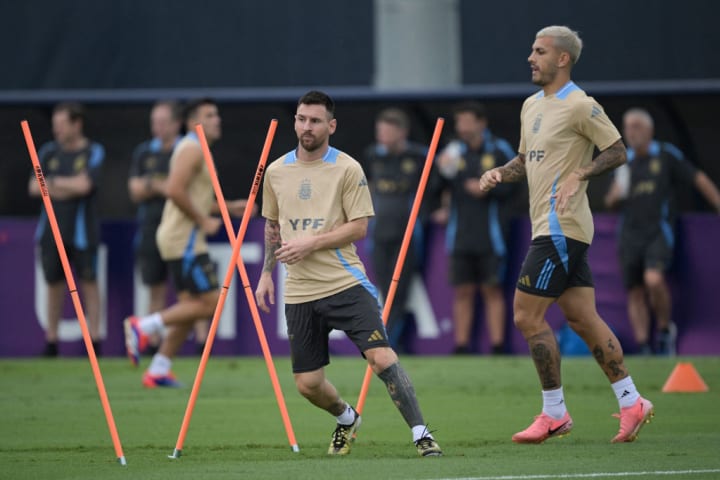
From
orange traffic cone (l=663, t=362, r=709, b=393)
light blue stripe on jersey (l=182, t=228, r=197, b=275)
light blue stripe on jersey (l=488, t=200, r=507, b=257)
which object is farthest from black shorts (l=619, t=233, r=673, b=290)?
light blue stripe on jersey (l=182, t=228, r=197, b=275)

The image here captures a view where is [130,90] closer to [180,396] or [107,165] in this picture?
[107,165]

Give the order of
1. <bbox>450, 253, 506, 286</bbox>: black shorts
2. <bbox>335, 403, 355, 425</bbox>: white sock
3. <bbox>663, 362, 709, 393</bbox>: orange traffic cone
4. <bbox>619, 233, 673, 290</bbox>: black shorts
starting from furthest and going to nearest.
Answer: <bbox>450, 253, 506, 286</bbox>: black shorts, <bbox>619, 233, 673, 290</bbox>: black shorts, <bbox>663, 362, 709, 393</bbox>: orange traffic cone, <bbox>335, 403, 355, 425</bbox>: white sock

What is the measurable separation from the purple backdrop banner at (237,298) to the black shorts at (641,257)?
294 mm

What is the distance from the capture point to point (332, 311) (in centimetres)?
845

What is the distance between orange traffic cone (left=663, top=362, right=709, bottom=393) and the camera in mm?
12250

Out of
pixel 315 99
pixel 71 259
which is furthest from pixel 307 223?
pixel 71 259

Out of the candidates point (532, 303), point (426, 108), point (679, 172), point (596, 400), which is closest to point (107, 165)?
point (426, 108)

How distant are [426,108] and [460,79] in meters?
0.65

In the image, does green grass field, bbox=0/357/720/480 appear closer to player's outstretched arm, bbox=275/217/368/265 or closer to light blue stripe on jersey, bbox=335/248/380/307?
light blue stripe on jersey, bbox=335/248/380/307

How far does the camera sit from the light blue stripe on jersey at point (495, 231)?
16500 millimetres

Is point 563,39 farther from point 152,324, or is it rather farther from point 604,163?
point 152,324

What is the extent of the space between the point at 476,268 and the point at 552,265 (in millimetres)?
7471

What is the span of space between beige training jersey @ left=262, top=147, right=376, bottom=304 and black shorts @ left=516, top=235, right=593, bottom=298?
3.80 ft

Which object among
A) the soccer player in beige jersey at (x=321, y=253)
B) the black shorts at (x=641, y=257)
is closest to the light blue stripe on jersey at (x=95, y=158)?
the black shorts at (x=641, y=257)
